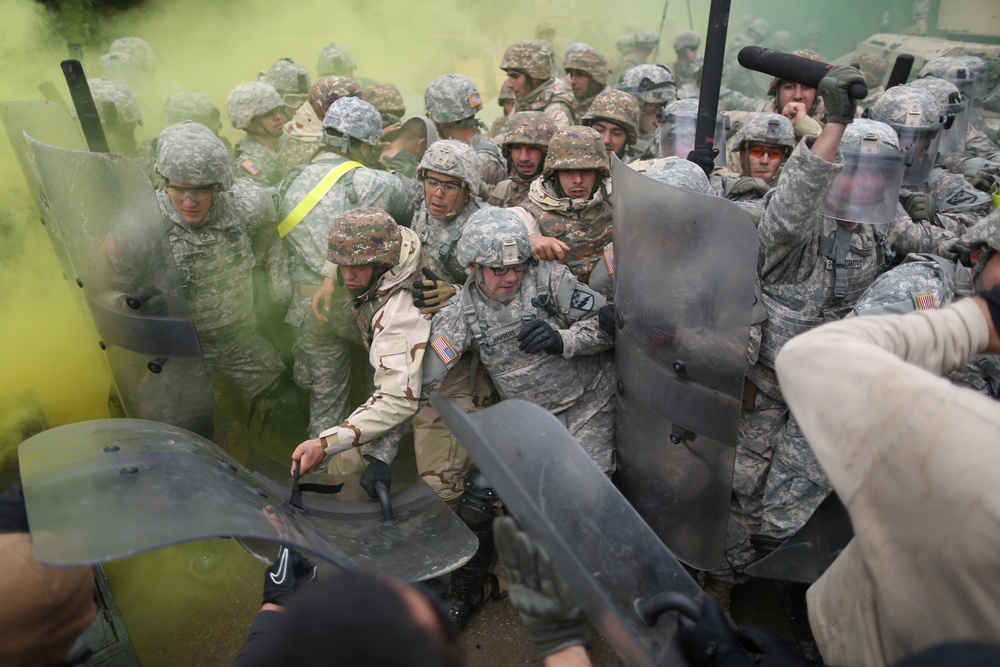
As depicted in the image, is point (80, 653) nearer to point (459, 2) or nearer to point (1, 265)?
point (1, 265)

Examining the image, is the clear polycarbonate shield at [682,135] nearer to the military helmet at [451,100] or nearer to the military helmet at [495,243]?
the military helmet at [451,100]

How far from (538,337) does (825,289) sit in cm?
130

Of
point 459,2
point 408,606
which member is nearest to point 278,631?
point 408,606

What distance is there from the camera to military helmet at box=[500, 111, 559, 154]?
479 cm

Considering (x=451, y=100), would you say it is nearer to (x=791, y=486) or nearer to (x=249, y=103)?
(x=249, y=103)

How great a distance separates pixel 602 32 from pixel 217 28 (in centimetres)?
821

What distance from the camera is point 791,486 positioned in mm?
3141

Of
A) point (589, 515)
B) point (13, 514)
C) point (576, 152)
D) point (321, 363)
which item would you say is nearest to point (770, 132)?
point (576, 152)

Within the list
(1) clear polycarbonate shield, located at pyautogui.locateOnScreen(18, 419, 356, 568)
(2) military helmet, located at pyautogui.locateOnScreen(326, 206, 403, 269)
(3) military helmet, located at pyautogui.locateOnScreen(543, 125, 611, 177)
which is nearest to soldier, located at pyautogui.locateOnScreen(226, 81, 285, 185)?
(2) military helmet, located at pyautogui.locateOnScreen(326, 206, 403, 269)

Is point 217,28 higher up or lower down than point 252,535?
higher up

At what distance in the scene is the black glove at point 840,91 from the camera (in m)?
2.51

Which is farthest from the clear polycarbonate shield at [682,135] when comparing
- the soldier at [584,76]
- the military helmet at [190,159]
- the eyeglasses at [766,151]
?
the military helmet at [190,159]

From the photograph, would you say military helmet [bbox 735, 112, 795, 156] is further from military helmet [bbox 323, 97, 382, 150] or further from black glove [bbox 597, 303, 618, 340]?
military helmet [bbox 323, 97, 382, 150]

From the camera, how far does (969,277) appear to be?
2.60 m
